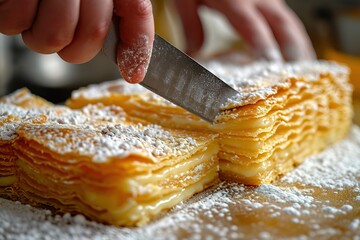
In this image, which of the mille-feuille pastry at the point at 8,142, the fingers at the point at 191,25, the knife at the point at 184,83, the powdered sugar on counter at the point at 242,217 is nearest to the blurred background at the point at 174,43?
the fingers at the point at 191,25

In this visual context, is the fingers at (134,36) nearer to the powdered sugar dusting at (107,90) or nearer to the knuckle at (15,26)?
the knuckle at (15,26)

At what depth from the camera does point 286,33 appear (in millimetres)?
2518

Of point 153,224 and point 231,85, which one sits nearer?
point 153,224

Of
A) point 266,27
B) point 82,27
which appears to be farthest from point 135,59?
point 266,27

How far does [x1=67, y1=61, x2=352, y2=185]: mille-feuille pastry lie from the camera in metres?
1.57

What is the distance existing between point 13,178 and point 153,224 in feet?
1.55

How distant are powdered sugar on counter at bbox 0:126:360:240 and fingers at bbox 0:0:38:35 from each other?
1.66 ft

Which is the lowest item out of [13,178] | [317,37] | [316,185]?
[13,178]

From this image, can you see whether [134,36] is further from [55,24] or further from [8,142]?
[8,142]

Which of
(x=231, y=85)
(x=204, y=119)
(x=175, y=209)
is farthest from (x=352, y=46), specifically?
(x=175, y=209)

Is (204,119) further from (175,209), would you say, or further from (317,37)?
(317,37)

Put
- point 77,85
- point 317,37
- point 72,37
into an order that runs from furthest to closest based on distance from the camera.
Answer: point 317,37
point 77,85
point 72,37

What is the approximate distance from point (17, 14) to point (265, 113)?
0.79 m

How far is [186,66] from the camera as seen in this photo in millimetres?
1544
